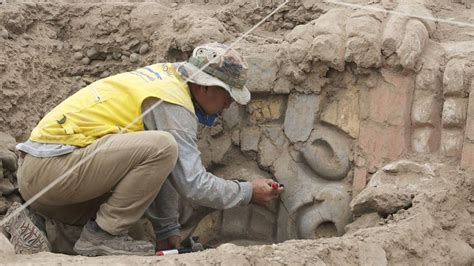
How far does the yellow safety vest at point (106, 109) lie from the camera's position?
3.86 metres

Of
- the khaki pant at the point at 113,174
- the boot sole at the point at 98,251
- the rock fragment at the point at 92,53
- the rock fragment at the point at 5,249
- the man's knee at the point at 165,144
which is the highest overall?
the rock fragment at the point at 92,53

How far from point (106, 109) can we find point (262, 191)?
0.84m

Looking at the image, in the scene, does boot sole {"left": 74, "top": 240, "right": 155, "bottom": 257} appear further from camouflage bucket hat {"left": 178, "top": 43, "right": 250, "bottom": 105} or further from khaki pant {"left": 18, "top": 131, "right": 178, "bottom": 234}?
camouflage bucket hat {"left": 178, "top": 43, "right": 250, "bottom": 105}

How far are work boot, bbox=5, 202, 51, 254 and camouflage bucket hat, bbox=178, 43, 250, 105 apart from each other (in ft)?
3.08

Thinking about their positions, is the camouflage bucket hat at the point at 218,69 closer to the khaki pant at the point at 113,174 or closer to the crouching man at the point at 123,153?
the crouching man at the point at 123,153

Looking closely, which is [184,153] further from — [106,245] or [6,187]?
[6,187]

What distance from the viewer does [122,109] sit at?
3.92 meters

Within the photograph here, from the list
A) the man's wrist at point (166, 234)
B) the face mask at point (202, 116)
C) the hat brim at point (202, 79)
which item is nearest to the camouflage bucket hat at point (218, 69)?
the hat brim at point (202, 79)

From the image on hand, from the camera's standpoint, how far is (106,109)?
3920 mm

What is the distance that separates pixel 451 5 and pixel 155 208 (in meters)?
2.05

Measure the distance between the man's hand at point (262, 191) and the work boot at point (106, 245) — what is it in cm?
60

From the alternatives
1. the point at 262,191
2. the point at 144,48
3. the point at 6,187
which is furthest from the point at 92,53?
the point at 262,191

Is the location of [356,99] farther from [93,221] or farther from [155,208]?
[93,221]

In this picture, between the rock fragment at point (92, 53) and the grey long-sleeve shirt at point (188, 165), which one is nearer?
the grey long-sleeve shirt at point (188, 165)
